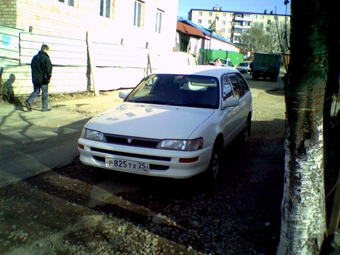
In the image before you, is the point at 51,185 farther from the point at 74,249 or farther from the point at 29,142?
the point at 29,142

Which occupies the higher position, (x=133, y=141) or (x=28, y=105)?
(x=133, y=141)

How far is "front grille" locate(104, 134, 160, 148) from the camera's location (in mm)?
4203

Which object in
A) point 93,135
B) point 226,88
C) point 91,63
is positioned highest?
point 91,63

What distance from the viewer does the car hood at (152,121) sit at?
4.27 meters

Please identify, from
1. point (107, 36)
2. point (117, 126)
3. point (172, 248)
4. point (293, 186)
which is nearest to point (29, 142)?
point (117, 126)

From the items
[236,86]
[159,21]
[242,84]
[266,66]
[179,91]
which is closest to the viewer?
[179,91]

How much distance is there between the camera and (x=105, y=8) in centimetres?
1625

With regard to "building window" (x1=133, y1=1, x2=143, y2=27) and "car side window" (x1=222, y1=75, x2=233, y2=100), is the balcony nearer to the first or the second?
"building window" (x1=133, y1=1, x2=143, y2=27)

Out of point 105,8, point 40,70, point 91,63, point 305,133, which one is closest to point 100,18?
point 105,8

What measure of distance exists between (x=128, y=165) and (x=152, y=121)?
672mm

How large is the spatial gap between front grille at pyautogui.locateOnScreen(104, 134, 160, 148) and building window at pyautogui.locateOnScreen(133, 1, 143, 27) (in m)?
15.6

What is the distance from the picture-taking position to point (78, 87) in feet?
41.4

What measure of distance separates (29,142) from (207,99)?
11.3ft

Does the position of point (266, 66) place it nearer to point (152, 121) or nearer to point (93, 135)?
point (152, 121)
